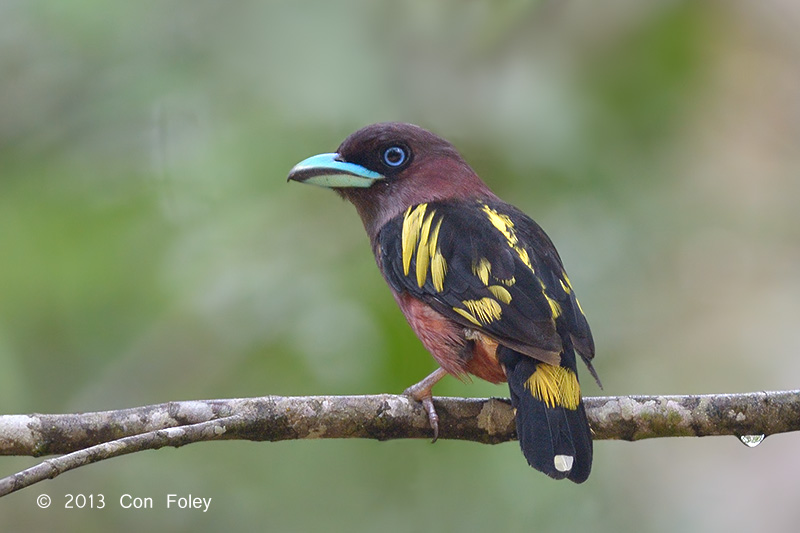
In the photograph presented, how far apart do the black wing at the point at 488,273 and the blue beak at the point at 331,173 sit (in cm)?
28

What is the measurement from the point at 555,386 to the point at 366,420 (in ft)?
2.24

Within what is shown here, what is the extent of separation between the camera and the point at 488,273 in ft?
12.0

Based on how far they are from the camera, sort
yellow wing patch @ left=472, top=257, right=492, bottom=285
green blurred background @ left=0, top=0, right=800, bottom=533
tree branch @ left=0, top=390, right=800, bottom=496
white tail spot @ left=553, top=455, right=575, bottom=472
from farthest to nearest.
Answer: green blurred background @ left=0, top=0, right=800, bottom=533 < yellow wing patch @ left=472, top=257, right=492, bottom=285 < white tail spot @ left=553, top=455, right=575, bottom=472 < tree branch @ left=0, top=390, right=800, bottom=496

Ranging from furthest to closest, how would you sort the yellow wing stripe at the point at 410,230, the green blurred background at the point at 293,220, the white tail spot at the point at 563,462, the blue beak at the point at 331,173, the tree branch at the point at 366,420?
the green blurred background at the point at 293,220, the blue beak at the point at 331,173, the yellow wing stripe at the point at 410,230, the white tail spot at the point at 563,462, the tree branch at the point at 366,420

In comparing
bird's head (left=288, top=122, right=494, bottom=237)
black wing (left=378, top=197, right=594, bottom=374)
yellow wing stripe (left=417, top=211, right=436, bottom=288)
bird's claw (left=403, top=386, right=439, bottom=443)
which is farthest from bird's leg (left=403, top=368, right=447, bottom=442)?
bird's head (left=288, top=122, right=494, bottom=237)

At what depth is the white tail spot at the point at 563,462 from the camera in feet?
10.3

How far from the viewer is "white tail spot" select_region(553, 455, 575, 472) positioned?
10.3 ft

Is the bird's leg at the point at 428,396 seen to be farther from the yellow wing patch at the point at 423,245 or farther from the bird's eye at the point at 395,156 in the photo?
the bird's eye at the point at 395,156

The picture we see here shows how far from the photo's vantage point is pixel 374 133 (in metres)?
4.36

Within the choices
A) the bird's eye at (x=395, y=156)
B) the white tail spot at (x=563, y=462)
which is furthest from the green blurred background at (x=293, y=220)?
the white tail spot at (x=563, y=462)

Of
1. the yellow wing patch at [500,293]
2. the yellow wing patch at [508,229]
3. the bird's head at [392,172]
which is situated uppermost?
the bird's head at [392,172]

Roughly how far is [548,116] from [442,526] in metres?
2.33

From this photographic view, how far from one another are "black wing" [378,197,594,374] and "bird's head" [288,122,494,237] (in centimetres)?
15

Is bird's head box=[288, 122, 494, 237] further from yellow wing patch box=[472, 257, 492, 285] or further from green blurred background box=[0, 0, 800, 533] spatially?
yellow wing patch box=[472, 257, 492, 285]
